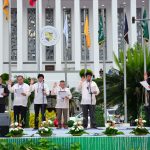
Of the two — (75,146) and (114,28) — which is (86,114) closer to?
(75,146)

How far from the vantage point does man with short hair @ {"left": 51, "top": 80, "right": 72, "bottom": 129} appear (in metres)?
16.4

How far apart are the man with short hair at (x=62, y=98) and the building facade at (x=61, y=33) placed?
31.6 meters

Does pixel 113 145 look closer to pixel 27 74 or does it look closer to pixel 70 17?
pixel 27 74

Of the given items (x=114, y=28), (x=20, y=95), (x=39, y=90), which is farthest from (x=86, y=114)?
(x=114, y=28)

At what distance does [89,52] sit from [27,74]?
9178 mm

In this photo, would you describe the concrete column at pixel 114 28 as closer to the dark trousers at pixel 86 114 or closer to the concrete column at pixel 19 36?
the concrete column at pixel 19 36

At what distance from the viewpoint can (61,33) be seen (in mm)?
49750

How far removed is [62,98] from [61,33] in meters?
33.6

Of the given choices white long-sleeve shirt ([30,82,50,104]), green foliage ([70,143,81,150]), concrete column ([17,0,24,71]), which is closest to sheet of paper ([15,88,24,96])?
white long-sleeve shirt ([30,82,50,104])

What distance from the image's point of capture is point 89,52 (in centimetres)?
5184

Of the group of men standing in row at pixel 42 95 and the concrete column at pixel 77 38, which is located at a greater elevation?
the concrete column at pixel 77 38

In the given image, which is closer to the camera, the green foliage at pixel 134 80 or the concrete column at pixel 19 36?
the green foliage at pixel 134 80

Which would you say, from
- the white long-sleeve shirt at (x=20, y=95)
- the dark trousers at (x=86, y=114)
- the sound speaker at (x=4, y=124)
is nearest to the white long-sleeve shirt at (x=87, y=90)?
the dark trousers at (x=86, y=114)

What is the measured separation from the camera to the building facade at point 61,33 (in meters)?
49.6
